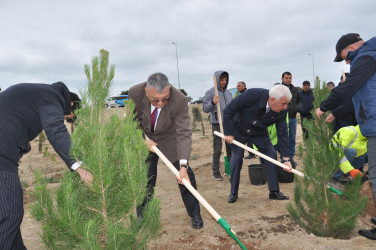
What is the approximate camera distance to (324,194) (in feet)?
9.58

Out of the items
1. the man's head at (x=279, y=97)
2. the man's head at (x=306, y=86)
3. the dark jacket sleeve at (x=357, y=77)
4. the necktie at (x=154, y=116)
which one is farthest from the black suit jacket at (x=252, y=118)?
the man's head at (x=306, y=86)

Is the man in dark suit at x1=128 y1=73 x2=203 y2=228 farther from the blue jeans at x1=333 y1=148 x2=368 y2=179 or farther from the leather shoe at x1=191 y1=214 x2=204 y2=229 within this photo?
the blue jeans at x1=333 y1=148 x2=368 y2=179

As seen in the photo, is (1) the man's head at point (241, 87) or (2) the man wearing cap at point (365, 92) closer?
→ (2) the man wearing cap at point (365, 92)

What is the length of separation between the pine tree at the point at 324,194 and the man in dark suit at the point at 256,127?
0.89 meters

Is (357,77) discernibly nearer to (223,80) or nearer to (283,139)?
(283,139)

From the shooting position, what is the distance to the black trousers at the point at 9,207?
1777 mm

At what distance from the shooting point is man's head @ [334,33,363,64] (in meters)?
3.04

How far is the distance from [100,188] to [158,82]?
4.46 ft

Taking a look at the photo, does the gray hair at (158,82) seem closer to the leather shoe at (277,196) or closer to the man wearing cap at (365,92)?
the man wearing cap at (365,92)

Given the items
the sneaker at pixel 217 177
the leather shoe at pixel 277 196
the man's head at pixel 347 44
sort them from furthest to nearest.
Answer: the sneaker at pixel 217 177
the leather shoe at pixel 277 196
the man's head at pixel 347 44

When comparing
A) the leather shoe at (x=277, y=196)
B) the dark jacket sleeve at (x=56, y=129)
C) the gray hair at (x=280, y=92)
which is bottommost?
the leather shoe at (x=277, y=196)

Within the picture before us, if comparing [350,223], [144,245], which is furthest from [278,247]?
[144,245]

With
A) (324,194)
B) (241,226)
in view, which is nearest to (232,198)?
(241,226)

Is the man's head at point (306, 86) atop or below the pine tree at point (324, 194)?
atop
